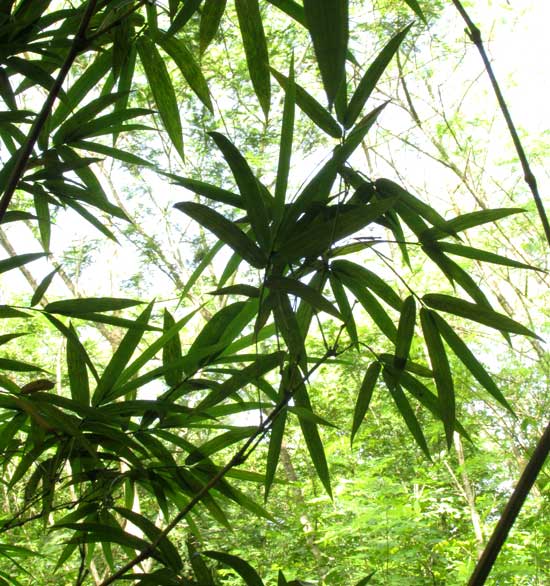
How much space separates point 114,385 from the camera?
2.03 feet

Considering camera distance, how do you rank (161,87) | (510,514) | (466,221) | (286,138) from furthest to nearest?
(161,87) < (466,221) < (286,138) < (510,514)

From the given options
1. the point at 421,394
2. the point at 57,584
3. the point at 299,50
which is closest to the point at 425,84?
the point at 299,50

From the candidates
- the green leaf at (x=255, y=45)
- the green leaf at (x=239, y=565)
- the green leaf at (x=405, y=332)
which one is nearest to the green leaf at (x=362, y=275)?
the green leaf at (x=405, y=332)

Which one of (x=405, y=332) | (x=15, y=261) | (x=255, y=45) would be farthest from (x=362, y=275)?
(x=15, y=261)

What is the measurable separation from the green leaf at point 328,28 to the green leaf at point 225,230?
6.1 inches

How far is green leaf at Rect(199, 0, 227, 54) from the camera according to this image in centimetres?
51

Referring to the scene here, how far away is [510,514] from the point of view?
242 mm

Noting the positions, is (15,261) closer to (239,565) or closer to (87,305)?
(87,305)

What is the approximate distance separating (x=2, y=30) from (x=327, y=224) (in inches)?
Answer: 14.4

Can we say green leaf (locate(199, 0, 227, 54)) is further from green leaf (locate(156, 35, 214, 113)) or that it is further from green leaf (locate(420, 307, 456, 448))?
green leaf (locate(420, 307, 456, 448))

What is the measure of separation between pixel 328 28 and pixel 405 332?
1.12ft

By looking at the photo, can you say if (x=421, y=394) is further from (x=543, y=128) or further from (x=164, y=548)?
(x=543, y=128)

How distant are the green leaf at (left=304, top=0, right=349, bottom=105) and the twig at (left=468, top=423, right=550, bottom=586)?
0.18m

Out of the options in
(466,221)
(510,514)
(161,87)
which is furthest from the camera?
(161,87)
